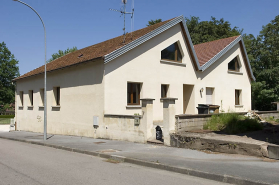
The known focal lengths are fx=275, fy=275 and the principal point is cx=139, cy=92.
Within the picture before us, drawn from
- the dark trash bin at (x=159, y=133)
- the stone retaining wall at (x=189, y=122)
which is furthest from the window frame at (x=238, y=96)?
the dark trash bin at (x=159, y=133)

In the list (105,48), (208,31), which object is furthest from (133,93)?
(208,31)

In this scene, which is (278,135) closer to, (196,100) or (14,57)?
(196,100)

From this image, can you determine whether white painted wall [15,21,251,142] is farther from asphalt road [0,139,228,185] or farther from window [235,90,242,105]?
asphalt road [0,139,228,185]

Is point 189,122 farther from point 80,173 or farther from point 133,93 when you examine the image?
point 80,173

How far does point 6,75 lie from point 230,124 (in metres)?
53.8

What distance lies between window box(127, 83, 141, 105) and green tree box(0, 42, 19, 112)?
154ft

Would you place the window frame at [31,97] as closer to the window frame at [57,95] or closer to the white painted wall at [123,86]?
the white painted wall at [123,86]

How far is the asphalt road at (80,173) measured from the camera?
624cm

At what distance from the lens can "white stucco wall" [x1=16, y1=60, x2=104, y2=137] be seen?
1497 centimetres

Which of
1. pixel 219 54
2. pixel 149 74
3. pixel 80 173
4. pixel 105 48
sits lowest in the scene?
pixel 80 173

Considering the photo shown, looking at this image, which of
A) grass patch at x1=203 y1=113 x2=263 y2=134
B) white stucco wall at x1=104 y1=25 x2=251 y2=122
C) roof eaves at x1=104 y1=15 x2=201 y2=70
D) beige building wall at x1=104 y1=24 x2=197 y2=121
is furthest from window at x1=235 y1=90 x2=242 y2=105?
grass patch at x1=203 y1=113 x2=263 y2=134

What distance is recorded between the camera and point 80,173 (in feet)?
23.2

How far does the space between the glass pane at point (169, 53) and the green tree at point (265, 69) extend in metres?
13.6

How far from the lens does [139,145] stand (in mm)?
11461
